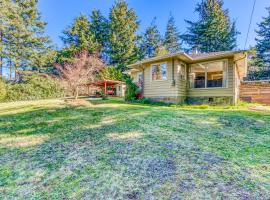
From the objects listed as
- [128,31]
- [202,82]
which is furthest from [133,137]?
[128,31]

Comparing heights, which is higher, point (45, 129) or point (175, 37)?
point (175, 37)

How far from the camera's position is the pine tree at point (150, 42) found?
99.4ft

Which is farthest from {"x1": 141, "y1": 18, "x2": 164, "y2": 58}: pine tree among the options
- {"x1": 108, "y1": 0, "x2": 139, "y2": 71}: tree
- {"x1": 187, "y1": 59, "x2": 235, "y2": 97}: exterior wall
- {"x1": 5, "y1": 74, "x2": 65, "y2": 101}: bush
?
{"x1": 187, "y1": 59, "x2": 235, "y2": 97}: exterior wall

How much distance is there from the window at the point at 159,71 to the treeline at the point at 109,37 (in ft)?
49.7

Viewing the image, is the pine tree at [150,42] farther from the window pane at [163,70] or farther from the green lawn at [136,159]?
the green lawn at [136,159]

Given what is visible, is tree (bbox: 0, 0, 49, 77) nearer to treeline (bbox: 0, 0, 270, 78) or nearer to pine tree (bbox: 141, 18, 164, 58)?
treeline (bbox: 0, 0, 270, 78)

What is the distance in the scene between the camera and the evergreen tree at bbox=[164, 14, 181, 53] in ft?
107

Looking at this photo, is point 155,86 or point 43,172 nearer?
point 43,172

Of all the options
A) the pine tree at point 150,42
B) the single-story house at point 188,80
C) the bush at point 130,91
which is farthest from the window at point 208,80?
the pine tree at point 150,42

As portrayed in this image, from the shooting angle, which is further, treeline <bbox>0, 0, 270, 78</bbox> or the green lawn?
treeline <bbox>0, 0, 270, 78</bbox>

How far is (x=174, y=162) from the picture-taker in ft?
10.5

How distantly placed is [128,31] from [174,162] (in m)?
27.5

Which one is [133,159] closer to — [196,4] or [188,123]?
[188,123]

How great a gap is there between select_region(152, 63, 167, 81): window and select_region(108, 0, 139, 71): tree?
15.6 metres
